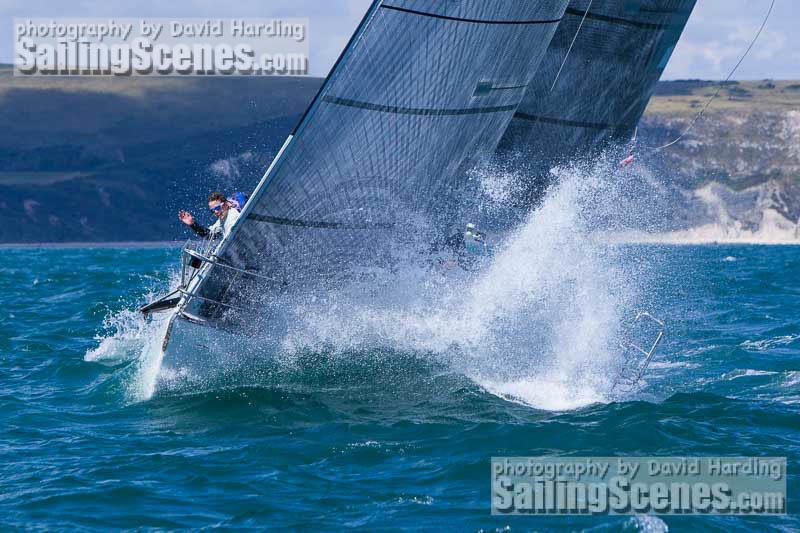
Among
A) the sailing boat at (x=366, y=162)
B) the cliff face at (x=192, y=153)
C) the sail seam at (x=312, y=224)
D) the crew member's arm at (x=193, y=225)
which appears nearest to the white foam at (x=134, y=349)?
the sailing boat at (x=366, y=162)

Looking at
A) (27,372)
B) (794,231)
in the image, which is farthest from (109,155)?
(27,372)

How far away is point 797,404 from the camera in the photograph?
9539 millimetres

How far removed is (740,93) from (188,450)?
150223 millimetres

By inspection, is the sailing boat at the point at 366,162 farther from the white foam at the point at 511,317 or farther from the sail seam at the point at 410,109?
the white foam at the point at 511,317

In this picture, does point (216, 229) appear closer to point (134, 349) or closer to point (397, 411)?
point (397, 411)

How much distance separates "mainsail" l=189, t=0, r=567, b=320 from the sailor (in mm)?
366

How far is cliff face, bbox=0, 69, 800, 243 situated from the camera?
112 meters

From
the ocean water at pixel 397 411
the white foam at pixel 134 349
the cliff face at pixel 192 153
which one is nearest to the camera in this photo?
the ocean water at pixel 397 411

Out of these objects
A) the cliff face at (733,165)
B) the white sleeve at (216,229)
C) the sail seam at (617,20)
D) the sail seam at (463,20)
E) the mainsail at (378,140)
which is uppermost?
the cliff face at (733,165)

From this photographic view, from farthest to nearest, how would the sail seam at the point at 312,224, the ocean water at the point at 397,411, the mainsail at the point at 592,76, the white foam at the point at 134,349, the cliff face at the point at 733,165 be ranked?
the cliff face at the point at 733,165
the mainsail at the point at 592,76
the white foam at the point at 134,349
the sail seam at the point at 312,224
the ocean water at the point at 397,411

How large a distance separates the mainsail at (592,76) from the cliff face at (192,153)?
86.7 m

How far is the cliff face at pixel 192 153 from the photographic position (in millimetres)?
112125

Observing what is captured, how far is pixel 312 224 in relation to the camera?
9523 millimetres

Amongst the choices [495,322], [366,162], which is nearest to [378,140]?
[366,162]
